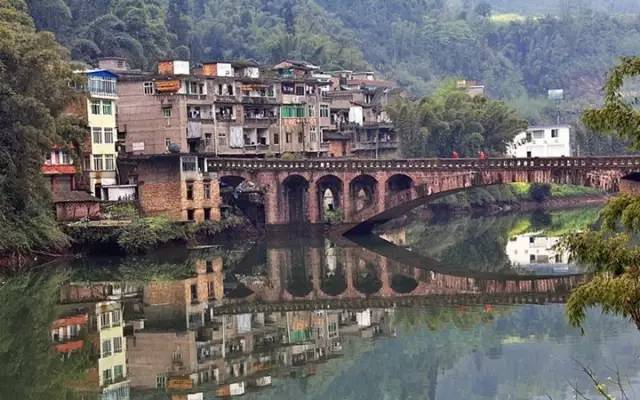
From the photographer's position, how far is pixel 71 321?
4684 centimetres

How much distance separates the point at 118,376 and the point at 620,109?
74.9 ft

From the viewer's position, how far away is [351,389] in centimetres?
3588

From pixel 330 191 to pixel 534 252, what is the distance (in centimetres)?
2447

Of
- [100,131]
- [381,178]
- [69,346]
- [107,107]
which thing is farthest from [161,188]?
[69,346]

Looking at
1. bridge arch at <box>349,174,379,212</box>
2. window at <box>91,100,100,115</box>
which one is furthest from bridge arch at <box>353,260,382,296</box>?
window at <box>91,100,100,115</box>

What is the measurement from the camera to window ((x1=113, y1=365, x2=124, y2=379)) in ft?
125

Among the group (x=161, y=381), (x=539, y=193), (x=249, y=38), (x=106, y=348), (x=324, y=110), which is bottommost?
(x=161, y=381)

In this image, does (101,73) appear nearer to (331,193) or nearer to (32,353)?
(331,193)

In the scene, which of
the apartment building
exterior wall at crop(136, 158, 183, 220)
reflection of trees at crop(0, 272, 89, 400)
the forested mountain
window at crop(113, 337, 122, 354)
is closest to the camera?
reflection of trees at crop(0, 272, 89, 400)

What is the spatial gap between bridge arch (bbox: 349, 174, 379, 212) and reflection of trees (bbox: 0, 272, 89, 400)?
29.5 m

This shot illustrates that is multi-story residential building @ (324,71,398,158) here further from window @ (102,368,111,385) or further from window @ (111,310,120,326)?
window @ (102,368,111,385)

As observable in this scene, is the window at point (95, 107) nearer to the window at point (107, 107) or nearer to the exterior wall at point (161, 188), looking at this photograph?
the window at point (107, 107)

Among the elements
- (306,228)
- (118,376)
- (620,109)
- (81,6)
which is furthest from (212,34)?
(620,109)

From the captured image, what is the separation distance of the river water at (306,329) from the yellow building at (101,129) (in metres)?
11.2
